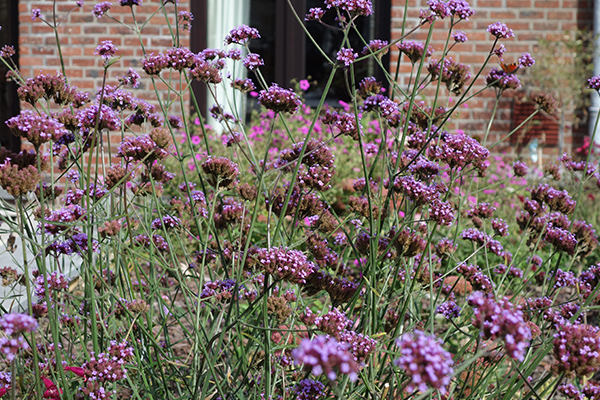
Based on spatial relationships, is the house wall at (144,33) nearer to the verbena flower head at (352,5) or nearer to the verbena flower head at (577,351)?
the verbena flower head at (352,5)

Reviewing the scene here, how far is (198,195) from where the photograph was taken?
208 cm

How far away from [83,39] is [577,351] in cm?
539

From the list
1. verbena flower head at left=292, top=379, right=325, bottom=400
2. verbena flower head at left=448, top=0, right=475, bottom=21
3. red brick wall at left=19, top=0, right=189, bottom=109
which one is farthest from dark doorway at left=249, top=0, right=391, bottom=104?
verbena flower head at left=292, top=379, right=325, bottom=400

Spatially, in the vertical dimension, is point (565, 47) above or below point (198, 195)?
above

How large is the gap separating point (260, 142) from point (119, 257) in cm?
354

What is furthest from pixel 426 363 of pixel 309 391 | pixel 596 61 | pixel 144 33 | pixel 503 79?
pixel 596 61

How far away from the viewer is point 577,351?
110 cm

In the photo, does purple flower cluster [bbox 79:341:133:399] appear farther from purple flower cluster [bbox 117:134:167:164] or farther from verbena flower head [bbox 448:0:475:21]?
verbena flower head [bbox 448:0:475:21]

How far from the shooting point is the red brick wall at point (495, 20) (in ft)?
19.0

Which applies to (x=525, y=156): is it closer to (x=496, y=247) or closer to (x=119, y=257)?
(x=496, y=247)

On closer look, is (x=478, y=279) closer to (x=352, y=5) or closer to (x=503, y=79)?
(x=503, y=79)

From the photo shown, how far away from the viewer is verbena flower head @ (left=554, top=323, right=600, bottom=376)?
1.10 metres

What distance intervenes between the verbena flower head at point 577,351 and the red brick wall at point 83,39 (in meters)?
5.02

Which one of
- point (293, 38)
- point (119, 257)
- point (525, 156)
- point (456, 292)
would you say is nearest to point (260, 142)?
point (293, 38)
